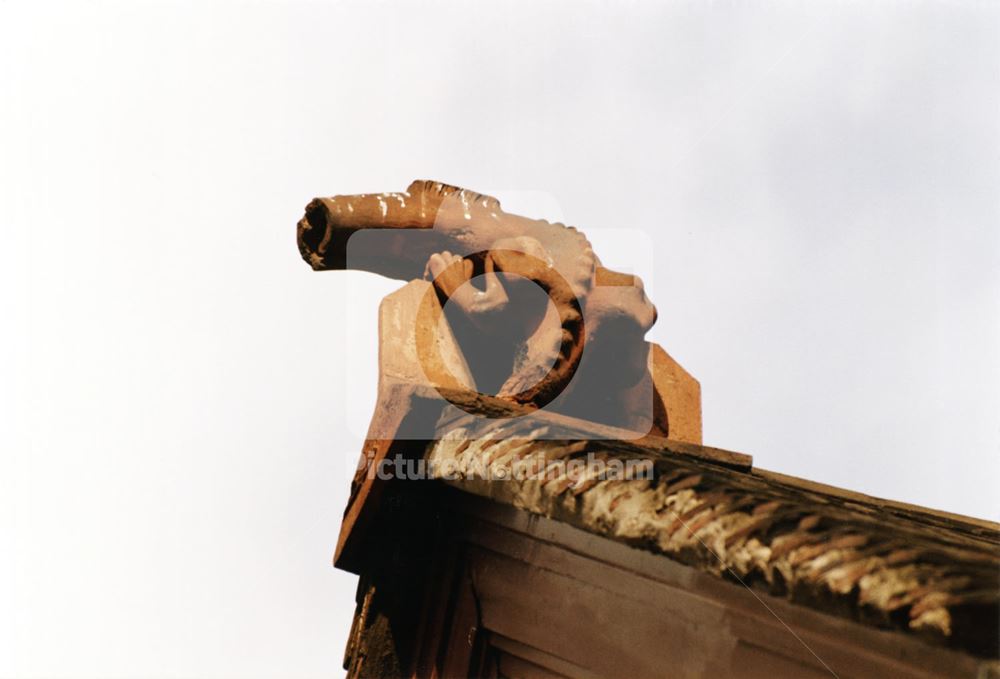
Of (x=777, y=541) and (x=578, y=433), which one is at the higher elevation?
(x=578, y=433)

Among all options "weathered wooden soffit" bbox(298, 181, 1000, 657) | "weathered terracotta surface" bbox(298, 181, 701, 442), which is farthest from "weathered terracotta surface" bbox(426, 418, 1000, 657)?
"weathered terracotta surface" bbox(298, 181, 701, 442)

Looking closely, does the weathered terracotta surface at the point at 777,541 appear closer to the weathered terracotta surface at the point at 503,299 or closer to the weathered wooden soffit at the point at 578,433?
the weathered wooden soffit at the point at 578,433

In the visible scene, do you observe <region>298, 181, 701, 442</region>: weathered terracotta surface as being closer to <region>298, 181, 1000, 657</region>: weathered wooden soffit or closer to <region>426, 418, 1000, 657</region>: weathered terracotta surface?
<region>298, 181, 1000, 657</region>: weathered wooden soffit

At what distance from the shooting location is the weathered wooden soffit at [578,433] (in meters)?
0.98

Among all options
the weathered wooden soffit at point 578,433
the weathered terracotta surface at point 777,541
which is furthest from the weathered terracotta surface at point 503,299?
the weathered terracotta surface at point 777,541

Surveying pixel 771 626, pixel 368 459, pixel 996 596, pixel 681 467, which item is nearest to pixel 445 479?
pixel 368 459

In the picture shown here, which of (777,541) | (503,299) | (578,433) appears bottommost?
(777,541)

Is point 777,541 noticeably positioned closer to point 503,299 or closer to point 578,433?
point 578,433

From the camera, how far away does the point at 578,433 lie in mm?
1648

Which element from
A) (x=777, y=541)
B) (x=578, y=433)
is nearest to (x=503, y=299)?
(x=578, y=433)

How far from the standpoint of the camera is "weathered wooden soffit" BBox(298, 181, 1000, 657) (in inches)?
38.6

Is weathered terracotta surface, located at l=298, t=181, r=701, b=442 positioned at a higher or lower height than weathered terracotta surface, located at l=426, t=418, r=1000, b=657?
higher

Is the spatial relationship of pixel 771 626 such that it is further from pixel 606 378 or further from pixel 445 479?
pixel 606 378

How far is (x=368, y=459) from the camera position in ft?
6.44
